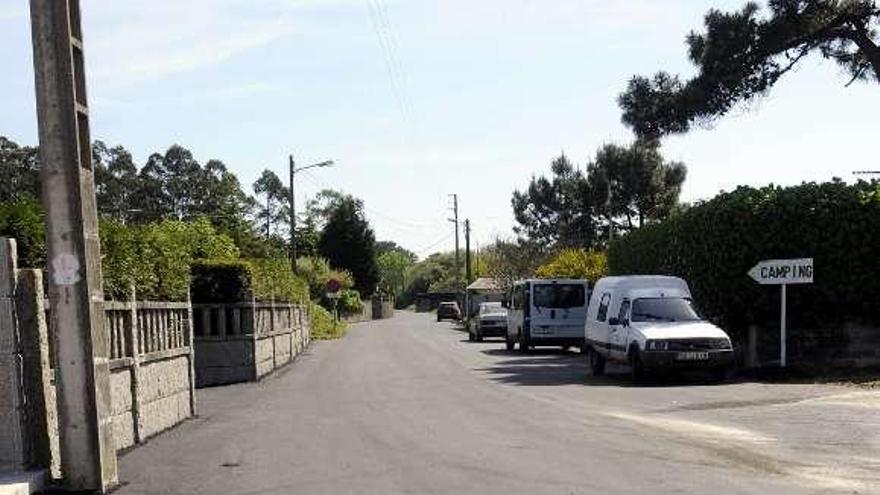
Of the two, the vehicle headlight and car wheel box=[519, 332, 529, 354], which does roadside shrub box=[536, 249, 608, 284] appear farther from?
the vehicle headlight

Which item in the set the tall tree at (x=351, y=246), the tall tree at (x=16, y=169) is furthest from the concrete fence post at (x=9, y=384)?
the tall tree at (x=351, y=246)

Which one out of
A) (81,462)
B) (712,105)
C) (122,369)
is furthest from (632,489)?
(712,105)

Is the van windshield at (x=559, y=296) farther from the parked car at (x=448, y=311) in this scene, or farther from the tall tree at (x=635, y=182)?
the parked car at (x=448, y=311)

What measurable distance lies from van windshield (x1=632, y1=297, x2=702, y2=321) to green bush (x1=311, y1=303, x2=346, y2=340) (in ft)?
96.1

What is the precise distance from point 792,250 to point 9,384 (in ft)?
55.1

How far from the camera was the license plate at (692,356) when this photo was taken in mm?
19109

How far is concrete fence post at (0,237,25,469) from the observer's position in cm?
848

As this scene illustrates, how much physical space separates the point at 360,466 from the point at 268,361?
15964 millimetres

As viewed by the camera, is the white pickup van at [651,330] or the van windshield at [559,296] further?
the van windshield at [559,296]

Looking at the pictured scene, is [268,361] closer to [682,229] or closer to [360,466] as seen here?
[682,229]

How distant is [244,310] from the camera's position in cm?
2308

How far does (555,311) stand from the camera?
→ 103 ft

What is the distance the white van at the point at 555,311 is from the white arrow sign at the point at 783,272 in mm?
10937

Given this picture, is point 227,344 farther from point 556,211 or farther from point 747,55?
point 556,211
